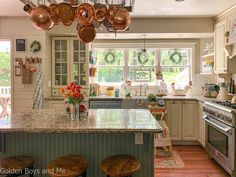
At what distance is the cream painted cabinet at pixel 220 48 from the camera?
425 cm

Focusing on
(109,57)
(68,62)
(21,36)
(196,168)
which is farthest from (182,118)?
(21,36)

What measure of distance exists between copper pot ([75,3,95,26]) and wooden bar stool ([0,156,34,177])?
1.47 metres

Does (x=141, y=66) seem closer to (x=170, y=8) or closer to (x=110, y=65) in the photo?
(x=110, y=65)

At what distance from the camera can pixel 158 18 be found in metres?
4.87

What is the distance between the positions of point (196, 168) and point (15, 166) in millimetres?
2702

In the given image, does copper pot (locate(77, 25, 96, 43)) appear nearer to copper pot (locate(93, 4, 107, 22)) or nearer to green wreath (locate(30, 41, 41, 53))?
copper pot (locate(93, 4, 107, 22))

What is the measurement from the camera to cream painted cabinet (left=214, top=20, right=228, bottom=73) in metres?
4.25

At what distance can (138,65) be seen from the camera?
5.80m

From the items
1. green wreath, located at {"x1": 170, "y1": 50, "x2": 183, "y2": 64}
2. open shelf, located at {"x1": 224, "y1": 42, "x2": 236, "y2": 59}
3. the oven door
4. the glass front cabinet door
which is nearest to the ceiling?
open shelf, located at {"x1": 224, "y1": 42, "x2": 236, "y2": 59}

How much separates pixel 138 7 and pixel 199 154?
9.38 feet

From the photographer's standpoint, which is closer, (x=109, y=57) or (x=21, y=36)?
(x=21, y=36)

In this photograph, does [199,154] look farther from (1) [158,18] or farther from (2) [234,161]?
(1) [158,18]

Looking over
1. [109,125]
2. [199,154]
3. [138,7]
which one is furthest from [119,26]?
[199,154]

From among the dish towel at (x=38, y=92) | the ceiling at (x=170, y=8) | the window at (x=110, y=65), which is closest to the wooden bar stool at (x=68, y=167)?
the ceiling at (x=170, y=8)
